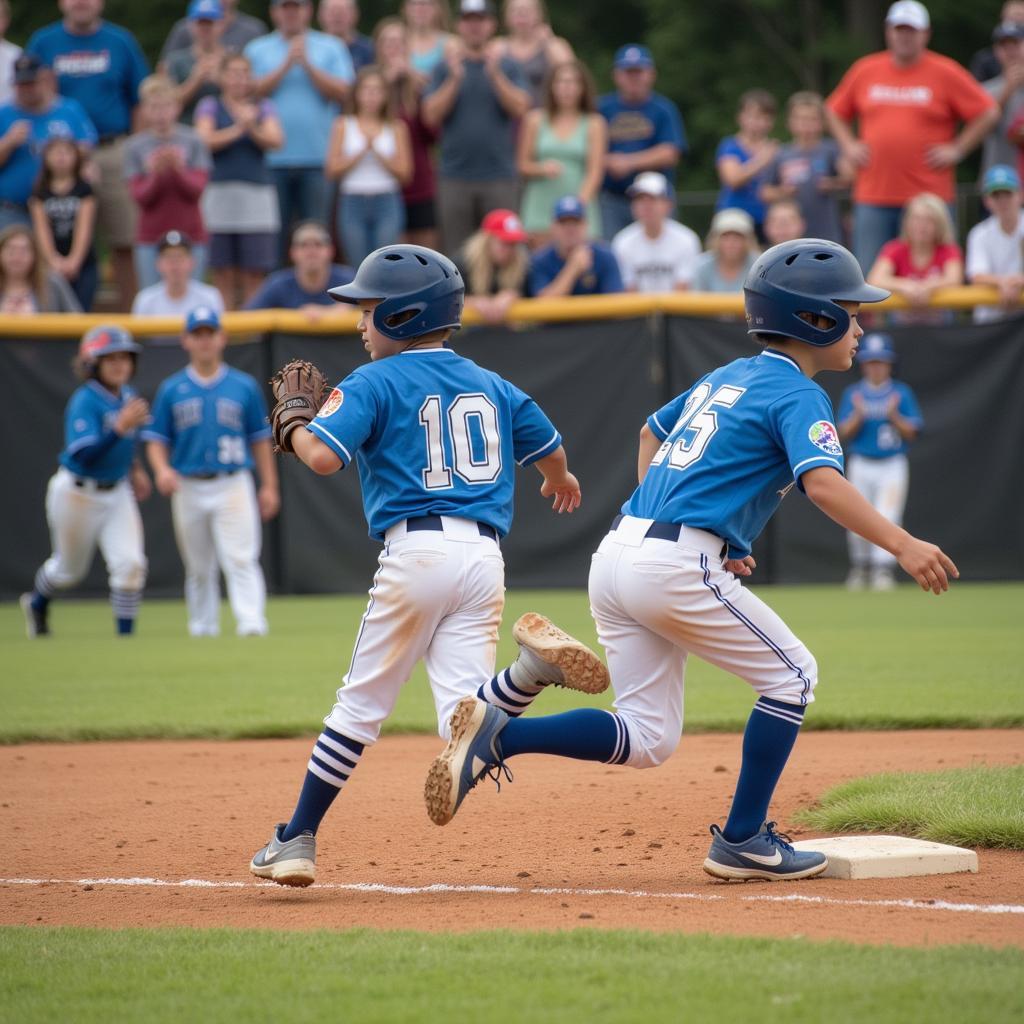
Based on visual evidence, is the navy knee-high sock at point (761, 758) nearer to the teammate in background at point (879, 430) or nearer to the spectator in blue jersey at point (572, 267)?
the teammate in background at point (879, 430)

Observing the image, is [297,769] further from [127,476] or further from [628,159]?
[628,159]

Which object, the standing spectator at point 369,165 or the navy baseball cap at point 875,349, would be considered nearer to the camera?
the standing spectator at point 369,165

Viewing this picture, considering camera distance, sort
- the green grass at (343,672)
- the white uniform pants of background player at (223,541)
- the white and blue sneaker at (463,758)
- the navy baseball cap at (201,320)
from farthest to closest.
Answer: the white uniform pants of background player at (223,541), the navy baseball cap at (201,320), the green grass at (343,672), the white and blue sneaker at (463,758)

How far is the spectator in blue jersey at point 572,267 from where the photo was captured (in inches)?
564

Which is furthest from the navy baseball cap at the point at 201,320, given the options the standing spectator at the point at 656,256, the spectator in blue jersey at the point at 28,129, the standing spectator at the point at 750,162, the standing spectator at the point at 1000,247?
the standing spectator at the point at 1000,247

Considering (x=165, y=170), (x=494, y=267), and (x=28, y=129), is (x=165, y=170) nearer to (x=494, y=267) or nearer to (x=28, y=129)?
(x=28, y=129)

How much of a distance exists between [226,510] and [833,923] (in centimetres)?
813

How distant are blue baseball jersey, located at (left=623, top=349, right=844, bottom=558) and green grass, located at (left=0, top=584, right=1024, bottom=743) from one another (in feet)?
11.5

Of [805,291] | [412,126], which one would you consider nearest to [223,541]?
[412,126]

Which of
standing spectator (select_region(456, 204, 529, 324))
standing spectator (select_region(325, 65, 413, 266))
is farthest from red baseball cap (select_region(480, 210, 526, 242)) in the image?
standing spectator (select_region(325, 65, 413, 266))

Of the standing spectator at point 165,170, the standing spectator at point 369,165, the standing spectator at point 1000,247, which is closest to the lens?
the standing spectator at point 1000,247

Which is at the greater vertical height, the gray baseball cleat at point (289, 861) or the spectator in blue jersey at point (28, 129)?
the spectator in blue jersey at point (28, 129)

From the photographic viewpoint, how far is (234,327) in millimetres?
14578

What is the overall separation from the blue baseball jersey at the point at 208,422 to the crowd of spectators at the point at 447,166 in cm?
235
